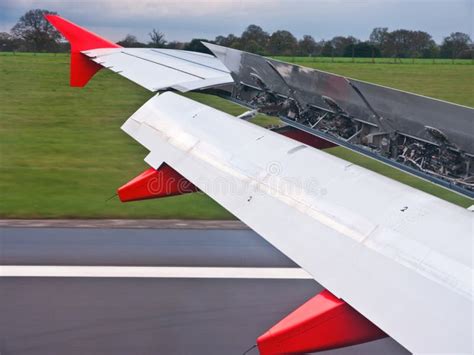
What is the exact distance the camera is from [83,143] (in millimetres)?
8867

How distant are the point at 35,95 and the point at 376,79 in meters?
8.18

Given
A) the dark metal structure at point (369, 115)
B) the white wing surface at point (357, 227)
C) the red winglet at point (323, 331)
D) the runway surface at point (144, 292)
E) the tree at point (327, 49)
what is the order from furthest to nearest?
1. the tree at point (327, 49)
2. the runway surface at point (144, 292)
3. the dark metal structure at point (369, 115)
4. the red winglet at point (323, 331)
5. the white wing surface at point (357, 227)

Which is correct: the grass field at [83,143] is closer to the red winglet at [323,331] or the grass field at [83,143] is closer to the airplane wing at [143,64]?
the airplane wing at [143,64]

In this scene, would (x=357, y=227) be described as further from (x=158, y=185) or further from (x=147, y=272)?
(x=147, y=272)

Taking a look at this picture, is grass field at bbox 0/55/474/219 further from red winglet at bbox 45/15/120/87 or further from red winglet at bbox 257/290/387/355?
red winglet at bbox 257/290/387/355

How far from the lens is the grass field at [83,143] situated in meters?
5.81

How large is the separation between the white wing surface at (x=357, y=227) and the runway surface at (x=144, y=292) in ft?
3.23

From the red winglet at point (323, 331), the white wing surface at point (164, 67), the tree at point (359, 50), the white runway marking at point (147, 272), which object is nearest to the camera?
the red winglet at point (323, 331)

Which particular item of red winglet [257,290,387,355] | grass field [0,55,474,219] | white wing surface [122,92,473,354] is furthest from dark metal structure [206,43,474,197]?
grass field [0,55,474,219]

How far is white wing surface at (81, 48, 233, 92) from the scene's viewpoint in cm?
464

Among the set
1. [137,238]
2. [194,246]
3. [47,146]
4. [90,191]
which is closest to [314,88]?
[194,246]

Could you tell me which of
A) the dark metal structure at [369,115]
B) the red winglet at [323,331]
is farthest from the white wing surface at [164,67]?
the red winglet at [323,331]

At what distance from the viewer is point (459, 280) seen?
58.9 inches

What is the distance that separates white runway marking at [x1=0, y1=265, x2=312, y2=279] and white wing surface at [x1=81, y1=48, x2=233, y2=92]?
1.29 metres
